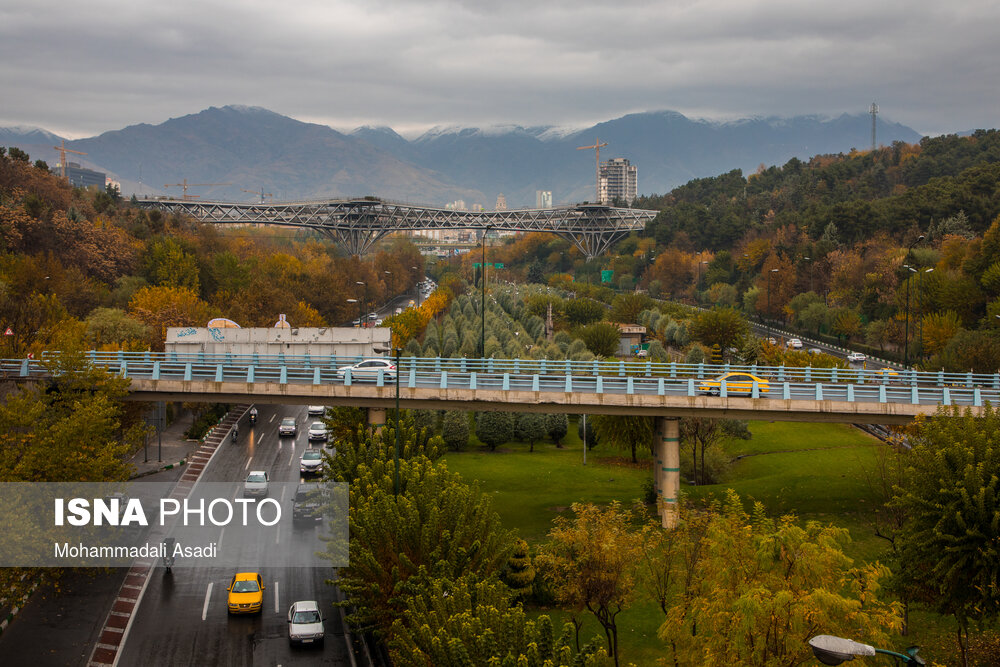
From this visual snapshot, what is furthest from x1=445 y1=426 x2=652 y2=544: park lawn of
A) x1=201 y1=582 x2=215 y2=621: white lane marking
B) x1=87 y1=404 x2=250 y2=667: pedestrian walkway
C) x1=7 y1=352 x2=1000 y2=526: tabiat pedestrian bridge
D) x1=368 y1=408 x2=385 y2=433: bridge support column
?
x1=87 y1=404 x2=250 y2=667: pedestrian walkway

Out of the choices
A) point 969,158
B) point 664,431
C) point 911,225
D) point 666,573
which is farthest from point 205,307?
point 969,158

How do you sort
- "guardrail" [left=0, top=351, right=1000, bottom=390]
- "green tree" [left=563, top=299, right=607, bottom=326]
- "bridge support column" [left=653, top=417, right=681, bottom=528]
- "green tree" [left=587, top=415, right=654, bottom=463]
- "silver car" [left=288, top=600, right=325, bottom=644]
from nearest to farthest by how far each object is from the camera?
"silver car" [left=288, top=600, right=325, bottom=644] → "bridge support column" [left=653, top=417, right=681, bottom=528] → "guardrail" [left=0, top=351, right=1000, bottom=390] → "green tree" [left=587, top=415, right=654, bottom=463] → "green tree" [left=563, top=299, right=607, bottom=326]

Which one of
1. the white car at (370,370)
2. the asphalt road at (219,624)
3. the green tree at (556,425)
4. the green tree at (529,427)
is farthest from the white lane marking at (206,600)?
the green tree at (556,425)

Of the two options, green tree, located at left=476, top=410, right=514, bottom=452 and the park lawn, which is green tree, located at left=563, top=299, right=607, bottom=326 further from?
green tree, located at left=476, top=410, right=514, bottom=452

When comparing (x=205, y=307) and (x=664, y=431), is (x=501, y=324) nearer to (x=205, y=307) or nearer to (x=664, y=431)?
(x=205, y=307)

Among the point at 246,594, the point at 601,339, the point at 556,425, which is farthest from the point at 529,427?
the point at 246,594

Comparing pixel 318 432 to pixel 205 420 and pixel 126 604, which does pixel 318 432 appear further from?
pixel 126 604
